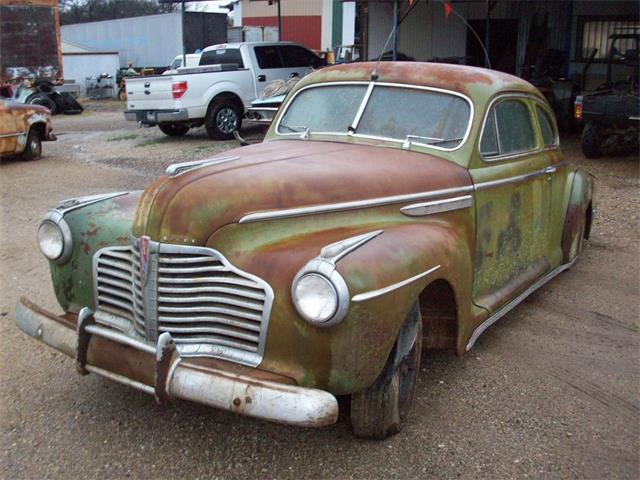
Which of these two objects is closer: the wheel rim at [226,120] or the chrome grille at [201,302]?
the chrome grille at [201,302]

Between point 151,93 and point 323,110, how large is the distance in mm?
9384

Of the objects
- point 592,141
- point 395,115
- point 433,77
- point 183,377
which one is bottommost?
point 183,377

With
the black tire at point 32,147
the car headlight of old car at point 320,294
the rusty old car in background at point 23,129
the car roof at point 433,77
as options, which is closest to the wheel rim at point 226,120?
the rusty old car in background at point 23,129

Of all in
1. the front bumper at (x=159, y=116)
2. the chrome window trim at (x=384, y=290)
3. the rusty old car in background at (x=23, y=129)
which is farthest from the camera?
the front bumper at (x=159, y=116)

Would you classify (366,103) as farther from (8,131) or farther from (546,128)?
(8,131)

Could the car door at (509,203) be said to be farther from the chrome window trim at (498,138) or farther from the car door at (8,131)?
the car door at (8,131)

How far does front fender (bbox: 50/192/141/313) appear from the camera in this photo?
11.7ft

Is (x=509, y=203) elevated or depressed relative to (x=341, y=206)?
depressed

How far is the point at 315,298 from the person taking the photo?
282 cm

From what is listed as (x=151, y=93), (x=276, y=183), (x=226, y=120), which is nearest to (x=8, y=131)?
(x=151, y=93)

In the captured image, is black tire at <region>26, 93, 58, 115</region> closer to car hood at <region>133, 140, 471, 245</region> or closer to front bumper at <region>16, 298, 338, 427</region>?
car hood at <region>133, 140, 471, 245</region>

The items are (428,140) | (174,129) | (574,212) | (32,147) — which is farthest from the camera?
(174,129)

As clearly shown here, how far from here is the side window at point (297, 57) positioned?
1480 cm

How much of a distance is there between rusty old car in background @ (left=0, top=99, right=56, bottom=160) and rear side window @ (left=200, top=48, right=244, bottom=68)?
13.6ft
